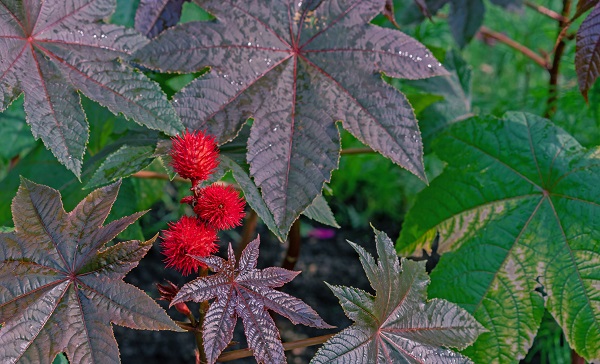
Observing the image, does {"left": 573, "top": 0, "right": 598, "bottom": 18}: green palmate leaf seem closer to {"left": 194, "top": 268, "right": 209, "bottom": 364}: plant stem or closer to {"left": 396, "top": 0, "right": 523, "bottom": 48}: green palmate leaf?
{"left": 396, "top": 0, "right": 523, "bottom": 48}: green palmate leaf

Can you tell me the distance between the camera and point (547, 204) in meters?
1.12

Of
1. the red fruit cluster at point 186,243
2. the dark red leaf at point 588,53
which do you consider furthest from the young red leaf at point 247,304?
the dark red leaf at point 588,53

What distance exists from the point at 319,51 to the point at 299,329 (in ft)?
5.05

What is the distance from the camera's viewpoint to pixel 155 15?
3.52 ft

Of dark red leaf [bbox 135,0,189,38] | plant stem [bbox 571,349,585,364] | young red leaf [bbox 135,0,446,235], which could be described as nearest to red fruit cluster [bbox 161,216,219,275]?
young red leaf [bbox 135,0,446,235]

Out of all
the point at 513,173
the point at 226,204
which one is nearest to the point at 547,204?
the point at 513,173

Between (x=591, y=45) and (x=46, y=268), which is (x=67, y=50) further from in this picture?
(x=591, y=45)

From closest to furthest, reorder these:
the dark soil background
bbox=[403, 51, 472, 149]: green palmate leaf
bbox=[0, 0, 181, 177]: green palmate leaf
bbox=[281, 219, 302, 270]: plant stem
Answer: bbox=[0, 0, 181, 177]: green palmate leaf < bbox=[281, 219, 302, 270]: plant stem < bbox=[403, 51, 472, 149]: green palmate leaf < the dark soil background

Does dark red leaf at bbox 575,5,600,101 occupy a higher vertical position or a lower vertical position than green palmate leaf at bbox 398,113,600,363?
higher

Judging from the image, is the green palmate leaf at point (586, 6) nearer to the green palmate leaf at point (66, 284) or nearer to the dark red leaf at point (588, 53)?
the dark red leaf at point (588, 53)

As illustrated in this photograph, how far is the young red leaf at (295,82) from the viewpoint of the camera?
0.90 metres

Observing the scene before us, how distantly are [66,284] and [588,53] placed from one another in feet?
2.74

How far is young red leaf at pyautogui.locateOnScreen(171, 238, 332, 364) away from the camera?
75 centimetres

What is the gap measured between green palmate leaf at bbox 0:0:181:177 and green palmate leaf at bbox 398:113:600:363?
0.51 meters
